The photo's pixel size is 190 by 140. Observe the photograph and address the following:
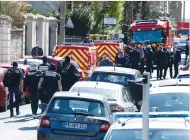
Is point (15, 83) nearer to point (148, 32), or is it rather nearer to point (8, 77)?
point (8, 77)

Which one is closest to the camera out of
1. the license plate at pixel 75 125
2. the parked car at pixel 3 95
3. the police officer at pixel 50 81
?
the license plate at pixel 75 125

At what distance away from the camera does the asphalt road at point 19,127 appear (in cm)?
1697

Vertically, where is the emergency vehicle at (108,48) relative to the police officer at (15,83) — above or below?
above

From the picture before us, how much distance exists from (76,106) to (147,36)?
3260 cm

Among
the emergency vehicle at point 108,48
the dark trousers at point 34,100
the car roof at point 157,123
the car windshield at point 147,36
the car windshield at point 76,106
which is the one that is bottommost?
the dark trousers at point 34,100

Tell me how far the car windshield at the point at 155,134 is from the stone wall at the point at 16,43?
103ft

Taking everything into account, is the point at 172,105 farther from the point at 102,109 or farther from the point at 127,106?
the point at 127,106

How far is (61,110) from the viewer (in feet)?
45.2

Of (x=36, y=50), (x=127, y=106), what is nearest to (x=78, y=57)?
(x=36, y=50)

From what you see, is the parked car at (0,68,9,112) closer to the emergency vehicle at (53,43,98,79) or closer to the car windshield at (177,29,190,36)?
the emergency vehicle at (53,43,98,79)

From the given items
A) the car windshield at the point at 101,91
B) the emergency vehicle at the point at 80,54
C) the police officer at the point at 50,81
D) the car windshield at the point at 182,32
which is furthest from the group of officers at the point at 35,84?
the car windshield at the point at 182,32

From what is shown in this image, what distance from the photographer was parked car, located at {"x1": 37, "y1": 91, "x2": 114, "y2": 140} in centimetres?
1338

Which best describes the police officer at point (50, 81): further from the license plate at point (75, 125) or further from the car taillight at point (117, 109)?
the license plate at point (75, 125)

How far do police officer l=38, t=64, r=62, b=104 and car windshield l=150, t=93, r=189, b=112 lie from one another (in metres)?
6.11
